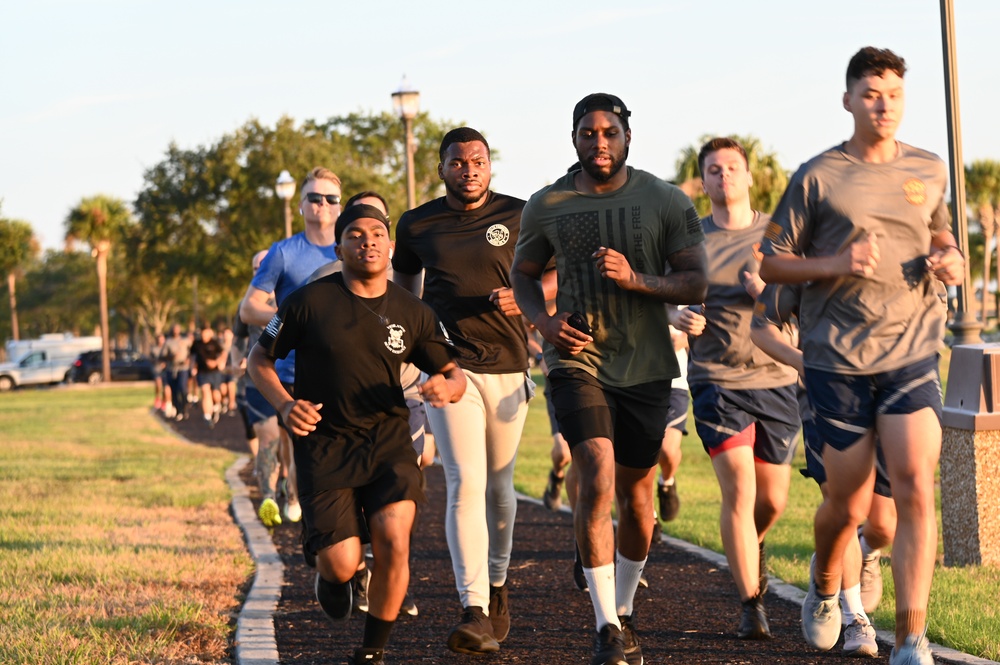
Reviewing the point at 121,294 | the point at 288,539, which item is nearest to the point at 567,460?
the point at 288,539

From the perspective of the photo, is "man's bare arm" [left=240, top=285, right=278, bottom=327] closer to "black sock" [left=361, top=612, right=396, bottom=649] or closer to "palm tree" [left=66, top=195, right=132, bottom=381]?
"black sock" [left=361, top=612, right=396, bottom=649]

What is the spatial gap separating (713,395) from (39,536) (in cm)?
608

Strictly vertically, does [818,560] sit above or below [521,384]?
below

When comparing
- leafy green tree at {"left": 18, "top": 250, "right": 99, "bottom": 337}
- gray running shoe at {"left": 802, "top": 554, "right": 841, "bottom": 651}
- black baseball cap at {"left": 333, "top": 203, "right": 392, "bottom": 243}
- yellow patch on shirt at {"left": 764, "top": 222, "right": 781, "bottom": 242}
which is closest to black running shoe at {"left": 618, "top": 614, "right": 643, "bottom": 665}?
gray running shoe at {"left": 802, "top": 554, "right": 841, "bottom": 651}

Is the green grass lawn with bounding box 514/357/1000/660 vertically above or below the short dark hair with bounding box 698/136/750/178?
below

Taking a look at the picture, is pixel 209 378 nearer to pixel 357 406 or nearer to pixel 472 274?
pixel 472 274

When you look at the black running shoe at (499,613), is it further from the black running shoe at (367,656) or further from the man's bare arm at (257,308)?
the man's bare arm at (257,308)

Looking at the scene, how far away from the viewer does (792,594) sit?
770 cm

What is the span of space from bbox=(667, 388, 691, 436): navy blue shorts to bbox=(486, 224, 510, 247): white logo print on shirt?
7.96ft

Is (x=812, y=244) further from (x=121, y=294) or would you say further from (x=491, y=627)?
(x=121, y=294)

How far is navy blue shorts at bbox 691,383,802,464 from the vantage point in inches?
272

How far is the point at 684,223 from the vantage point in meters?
6.11

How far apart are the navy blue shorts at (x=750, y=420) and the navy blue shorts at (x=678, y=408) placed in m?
1.82

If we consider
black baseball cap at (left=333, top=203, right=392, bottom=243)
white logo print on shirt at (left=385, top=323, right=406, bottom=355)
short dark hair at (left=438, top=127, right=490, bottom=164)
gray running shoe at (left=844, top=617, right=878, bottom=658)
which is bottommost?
gray running shoe at (left=844, top=617, right=878, bottom=658)
